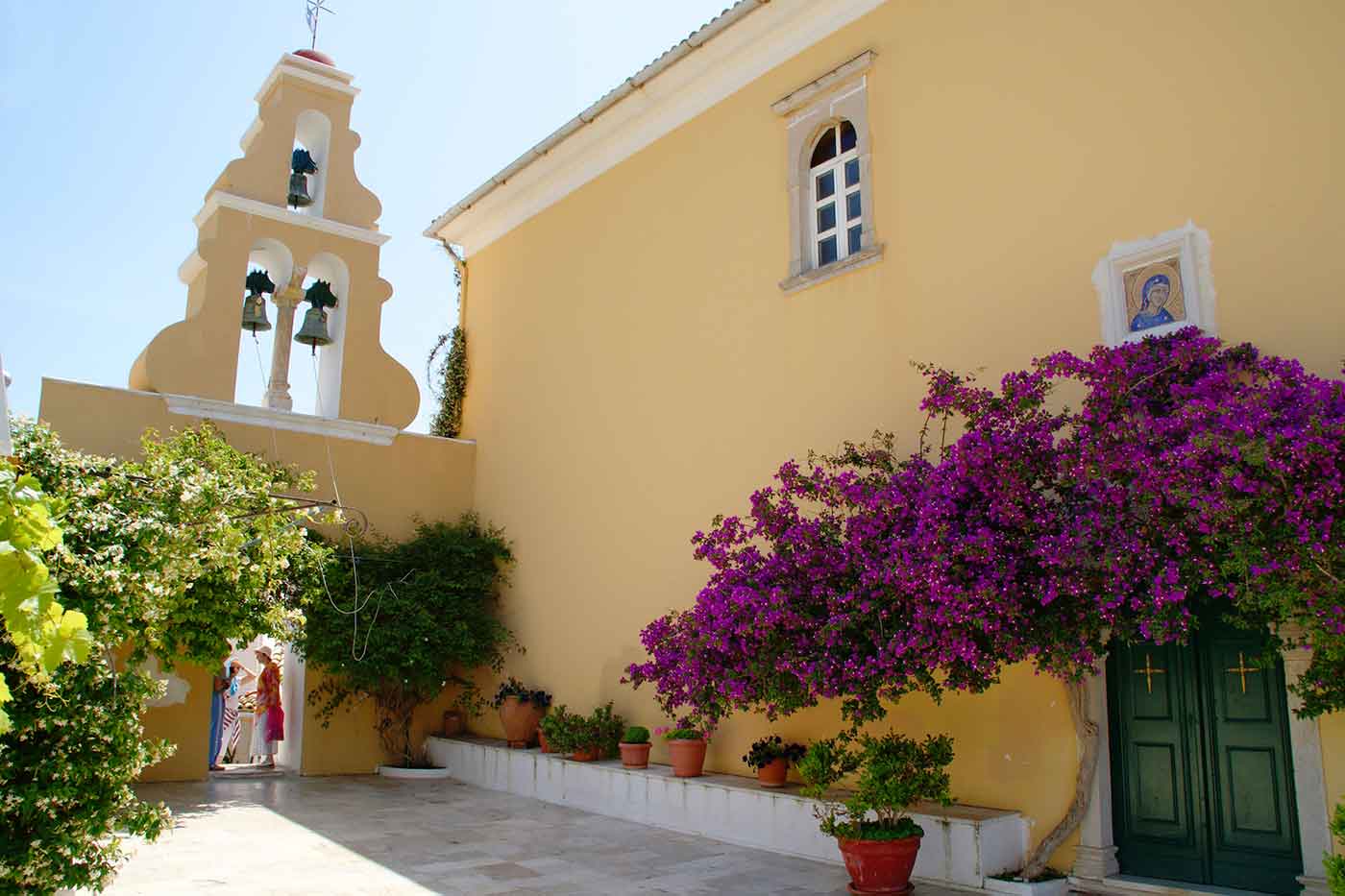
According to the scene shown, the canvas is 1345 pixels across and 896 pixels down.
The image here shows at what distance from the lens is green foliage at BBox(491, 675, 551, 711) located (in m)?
11.7

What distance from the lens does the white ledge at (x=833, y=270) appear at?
28.7 ft

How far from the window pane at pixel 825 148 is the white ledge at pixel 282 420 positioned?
249 inches

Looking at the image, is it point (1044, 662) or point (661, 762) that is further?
point (661, 762)

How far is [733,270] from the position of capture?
1013 cm

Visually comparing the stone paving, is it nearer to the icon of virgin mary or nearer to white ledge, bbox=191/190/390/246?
the icon of virgin mary

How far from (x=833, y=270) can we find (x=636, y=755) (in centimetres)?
473

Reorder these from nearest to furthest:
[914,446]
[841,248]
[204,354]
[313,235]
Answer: [914,446] < [841,248] < [204,354] < [313,235]

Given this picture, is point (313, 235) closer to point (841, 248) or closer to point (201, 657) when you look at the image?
point (201, 657)

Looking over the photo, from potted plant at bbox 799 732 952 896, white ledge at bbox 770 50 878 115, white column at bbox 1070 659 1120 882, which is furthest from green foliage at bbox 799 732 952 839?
white ledge at bbox 770 50 878 115

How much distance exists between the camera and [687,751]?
361 inches

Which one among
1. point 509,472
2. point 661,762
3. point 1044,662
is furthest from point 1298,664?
point 509,472

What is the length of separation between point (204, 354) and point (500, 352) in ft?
11.7

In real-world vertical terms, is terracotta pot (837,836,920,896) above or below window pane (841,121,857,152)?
below

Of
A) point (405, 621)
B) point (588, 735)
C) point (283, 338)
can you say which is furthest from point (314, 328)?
point (588, 735)
